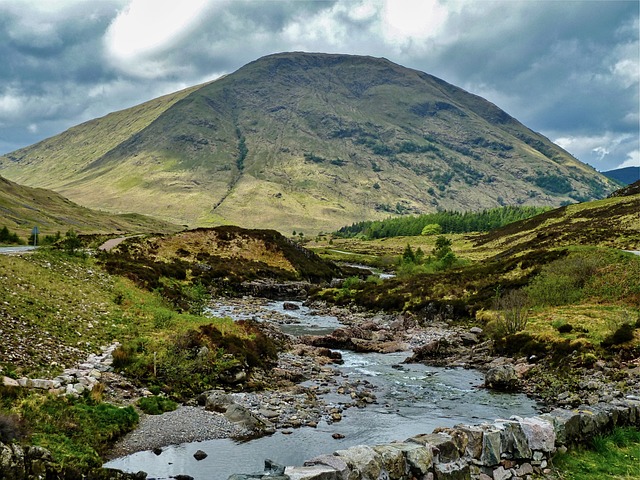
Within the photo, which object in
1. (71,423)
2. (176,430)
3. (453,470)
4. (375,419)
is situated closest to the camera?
(453,470)

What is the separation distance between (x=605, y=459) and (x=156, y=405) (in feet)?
54.6

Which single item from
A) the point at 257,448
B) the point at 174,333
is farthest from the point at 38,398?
the point at 174,333

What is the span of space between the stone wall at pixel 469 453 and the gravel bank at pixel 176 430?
8.52 metres

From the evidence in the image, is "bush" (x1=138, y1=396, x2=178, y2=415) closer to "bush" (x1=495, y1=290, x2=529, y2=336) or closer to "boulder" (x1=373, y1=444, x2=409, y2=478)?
"boulder" (x1=373, y1=444, x2=409, y2=478)

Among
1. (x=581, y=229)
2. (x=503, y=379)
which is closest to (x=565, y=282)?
(x=503, y=379)

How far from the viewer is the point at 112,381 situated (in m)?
21.7

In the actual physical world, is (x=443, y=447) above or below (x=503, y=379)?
above

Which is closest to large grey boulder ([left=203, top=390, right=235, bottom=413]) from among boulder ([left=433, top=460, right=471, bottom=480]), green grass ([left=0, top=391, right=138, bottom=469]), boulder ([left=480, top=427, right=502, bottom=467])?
green grass ([left=0, top=391, right=138, bottom=469])

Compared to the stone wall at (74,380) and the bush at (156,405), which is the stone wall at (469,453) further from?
the stone wall at (74,380)

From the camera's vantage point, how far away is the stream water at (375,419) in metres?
16.4

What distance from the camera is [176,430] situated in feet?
61.7

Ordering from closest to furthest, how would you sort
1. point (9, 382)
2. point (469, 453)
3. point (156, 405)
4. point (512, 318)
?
point (469, 453) < point (9, 382) < point (156, 405) < point (512, 318)

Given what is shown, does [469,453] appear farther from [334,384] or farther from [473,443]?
[334,384]

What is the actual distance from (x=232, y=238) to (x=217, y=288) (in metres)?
23.0
